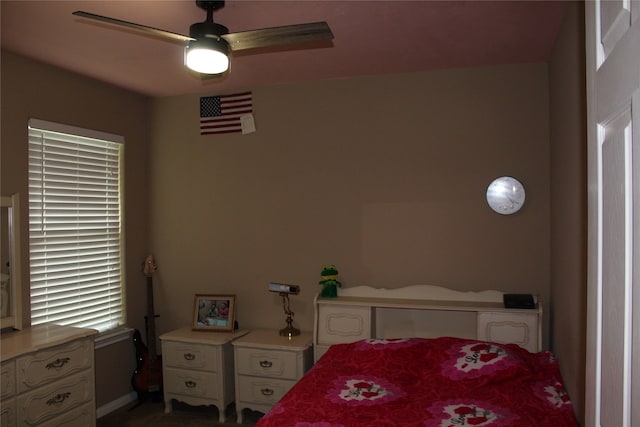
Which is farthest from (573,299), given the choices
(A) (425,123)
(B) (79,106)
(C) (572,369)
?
(B) (79,106)

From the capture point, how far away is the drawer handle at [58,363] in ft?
9.21

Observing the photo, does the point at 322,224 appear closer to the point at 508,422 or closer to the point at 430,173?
the point at 430,173

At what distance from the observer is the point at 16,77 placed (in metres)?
3.20

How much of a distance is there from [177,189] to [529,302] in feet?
9.88

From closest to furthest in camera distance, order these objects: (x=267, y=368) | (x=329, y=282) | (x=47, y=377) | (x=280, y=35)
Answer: (x=280, y=35) < (x=47, y=377) < (x=267, y=368) < (x=329, y=282)

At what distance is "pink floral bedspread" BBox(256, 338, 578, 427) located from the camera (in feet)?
7.33

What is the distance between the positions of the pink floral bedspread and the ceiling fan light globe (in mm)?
1640

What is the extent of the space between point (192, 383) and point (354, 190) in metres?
1.98

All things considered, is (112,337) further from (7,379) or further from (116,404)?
(7,379)

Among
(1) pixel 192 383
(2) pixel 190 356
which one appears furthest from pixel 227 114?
(1) pixel 192 383

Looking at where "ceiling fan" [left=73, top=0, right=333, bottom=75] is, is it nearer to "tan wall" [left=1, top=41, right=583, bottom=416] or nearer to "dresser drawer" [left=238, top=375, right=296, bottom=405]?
"tan wall" [left=1, top=41, right=583, bottom=416]

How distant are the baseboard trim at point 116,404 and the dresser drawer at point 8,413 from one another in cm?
119

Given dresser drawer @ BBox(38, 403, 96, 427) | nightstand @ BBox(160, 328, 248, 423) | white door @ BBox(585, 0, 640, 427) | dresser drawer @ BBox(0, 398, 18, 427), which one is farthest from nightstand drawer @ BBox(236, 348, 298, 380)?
white door @ BBox(585, 0, 640, 427)

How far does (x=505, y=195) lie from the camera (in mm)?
3424
